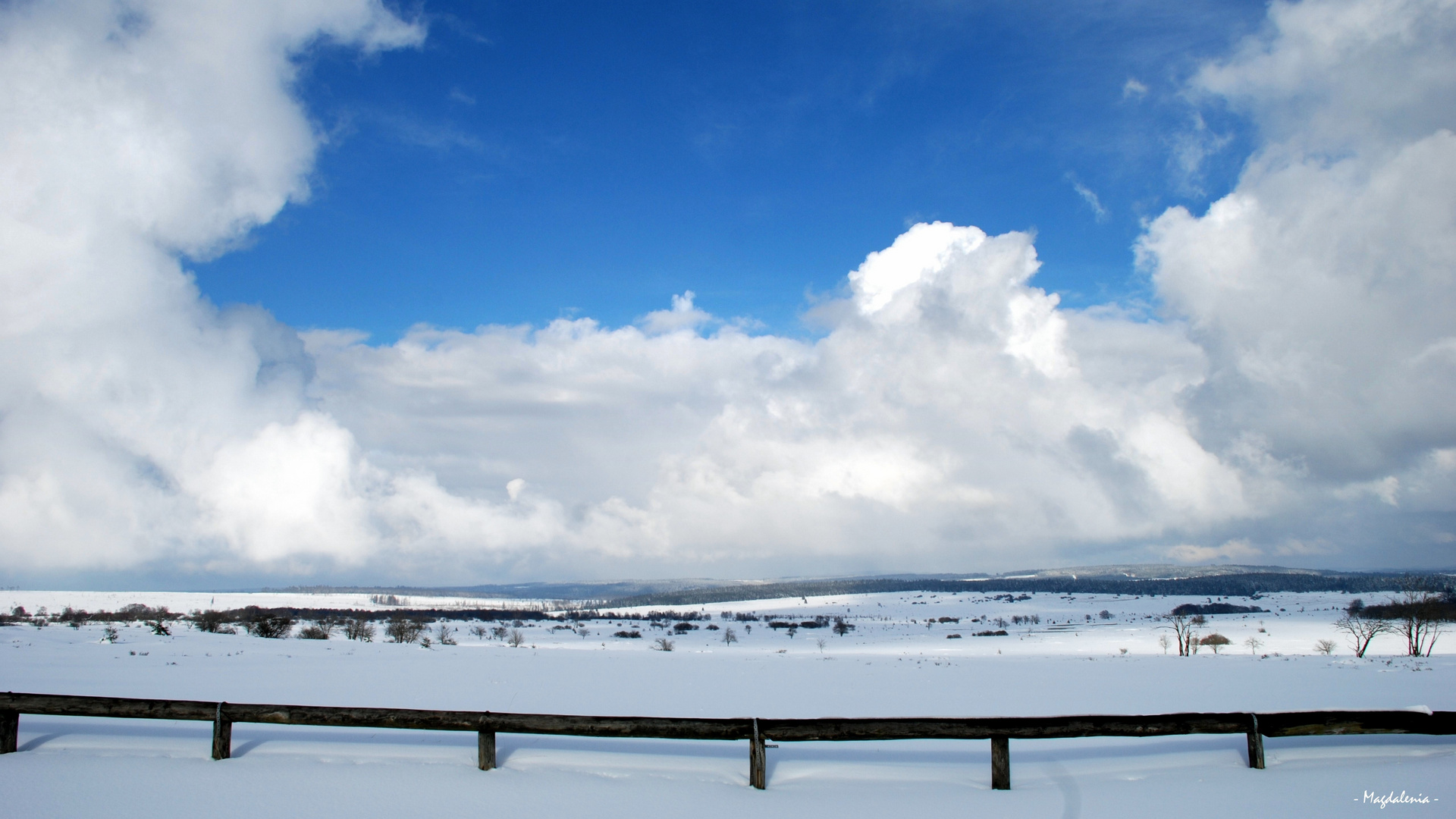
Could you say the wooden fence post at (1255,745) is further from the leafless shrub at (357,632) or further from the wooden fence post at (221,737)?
the leafless shrub at (357,632)

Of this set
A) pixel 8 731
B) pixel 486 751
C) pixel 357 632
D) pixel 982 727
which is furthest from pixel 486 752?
pixel 357 632

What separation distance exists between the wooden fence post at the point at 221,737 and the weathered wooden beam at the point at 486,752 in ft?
10.0

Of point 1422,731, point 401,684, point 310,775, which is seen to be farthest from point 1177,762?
point 401,684

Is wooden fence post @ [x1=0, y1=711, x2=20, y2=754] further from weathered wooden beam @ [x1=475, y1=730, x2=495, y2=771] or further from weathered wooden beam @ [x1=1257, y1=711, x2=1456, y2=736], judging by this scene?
weathered wooden beam @ [x1=1257, y1=711, x2=1456, y2=736]

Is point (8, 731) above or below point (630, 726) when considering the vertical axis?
below

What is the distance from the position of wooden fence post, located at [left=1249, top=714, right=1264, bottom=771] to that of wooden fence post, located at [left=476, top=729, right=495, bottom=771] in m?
9.00

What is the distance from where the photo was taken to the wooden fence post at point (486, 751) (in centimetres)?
881

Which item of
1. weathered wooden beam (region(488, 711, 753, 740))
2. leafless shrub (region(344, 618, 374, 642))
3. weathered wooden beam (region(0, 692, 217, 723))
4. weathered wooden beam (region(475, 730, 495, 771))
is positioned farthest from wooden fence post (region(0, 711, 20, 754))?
leafless shrub (region(344, 618, 374, 642))

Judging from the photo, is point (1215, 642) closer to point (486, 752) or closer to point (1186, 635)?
point (1186, 635)

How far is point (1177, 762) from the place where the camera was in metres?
9.51

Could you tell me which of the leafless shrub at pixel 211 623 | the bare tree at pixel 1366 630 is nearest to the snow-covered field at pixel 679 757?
the leafless shrub at pixel 211 623

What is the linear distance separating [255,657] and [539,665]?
358 inches

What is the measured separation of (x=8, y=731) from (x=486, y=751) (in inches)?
234

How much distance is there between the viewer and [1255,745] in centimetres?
905
